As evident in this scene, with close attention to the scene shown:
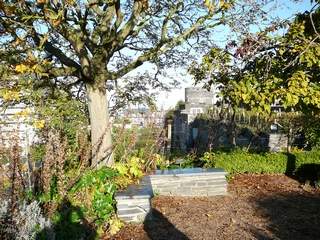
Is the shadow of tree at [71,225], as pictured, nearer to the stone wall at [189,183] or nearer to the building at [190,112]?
the stone wall at [189,183]

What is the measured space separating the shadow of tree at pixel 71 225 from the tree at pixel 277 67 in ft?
10.4

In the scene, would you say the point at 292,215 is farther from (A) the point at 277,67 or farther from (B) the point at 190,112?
(B) the point at 190,112

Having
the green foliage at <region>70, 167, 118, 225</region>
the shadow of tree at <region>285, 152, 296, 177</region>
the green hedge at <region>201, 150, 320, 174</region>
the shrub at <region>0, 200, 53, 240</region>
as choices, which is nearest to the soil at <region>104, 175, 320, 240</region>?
the green foliage at <region>70, 167, 118, 225</region>

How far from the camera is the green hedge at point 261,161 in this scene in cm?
954

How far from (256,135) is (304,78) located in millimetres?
7330

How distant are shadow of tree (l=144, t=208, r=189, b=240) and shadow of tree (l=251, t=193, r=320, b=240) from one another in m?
1.05

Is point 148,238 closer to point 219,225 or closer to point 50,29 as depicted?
point 219,225

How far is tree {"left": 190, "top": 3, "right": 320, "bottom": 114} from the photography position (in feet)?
21.1

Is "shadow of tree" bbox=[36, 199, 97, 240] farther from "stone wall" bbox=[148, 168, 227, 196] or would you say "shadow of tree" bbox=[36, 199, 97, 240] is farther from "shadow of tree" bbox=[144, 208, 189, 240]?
"stone wall" bbox=[148, 168, 227, 196]

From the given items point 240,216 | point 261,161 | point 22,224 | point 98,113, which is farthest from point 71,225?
point 261,161

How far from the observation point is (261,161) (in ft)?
32.2

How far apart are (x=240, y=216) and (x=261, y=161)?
358 cm

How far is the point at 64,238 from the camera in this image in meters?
4.71

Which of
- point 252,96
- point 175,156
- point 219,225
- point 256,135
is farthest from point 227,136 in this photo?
point 219,225
